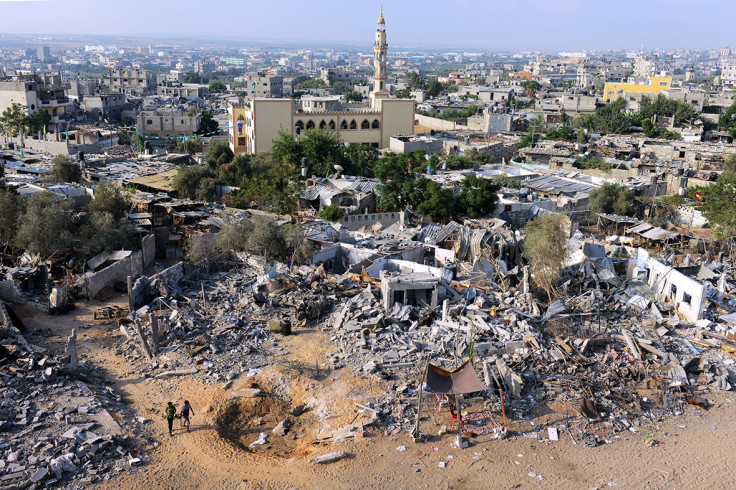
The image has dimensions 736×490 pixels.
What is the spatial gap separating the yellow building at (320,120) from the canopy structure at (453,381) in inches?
893

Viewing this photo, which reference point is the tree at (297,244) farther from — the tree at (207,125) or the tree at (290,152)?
the tree at (207,125)

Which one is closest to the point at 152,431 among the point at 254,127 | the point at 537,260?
the point at 537,260

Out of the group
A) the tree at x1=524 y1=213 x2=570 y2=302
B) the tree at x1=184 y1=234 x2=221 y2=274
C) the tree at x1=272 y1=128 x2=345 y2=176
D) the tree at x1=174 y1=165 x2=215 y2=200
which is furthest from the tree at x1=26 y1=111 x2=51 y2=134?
the tree at x1=524 y1=213 x2=570 y2=302

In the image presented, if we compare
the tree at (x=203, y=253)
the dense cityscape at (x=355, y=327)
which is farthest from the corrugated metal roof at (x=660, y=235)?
the tree at (x=203, y=253)

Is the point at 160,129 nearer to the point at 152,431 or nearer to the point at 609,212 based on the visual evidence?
the point at 609,212

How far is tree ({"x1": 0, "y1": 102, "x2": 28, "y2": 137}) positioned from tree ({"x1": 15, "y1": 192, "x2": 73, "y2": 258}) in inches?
894

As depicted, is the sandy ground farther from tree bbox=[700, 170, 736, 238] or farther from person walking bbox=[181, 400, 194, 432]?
tree bbox=[700, 170, 736, 238]

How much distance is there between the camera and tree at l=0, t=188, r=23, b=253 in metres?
15.7

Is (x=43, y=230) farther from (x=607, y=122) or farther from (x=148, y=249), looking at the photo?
(x=607, y=122)

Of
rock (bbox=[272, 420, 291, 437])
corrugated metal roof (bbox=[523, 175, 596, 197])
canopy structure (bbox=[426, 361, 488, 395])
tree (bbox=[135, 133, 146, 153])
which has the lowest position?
rock (bbox=[272, 420, 291, 437])

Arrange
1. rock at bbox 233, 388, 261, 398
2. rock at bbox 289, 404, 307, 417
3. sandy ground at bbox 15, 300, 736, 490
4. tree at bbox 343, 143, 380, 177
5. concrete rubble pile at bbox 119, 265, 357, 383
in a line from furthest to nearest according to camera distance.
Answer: tree at bbox 343, 143, 380, 177
concrete rubble pile at bbox 119, 265, 357, 383
rock at bbox 233, 388, 261, 398
rock at bbox 289, 404, 307, 417
sandy ground at bbox 15, 300, 736, 490

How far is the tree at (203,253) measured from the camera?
614 inches

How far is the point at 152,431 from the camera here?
31.4 feet

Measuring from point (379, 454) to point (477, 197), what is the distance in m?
13.1
